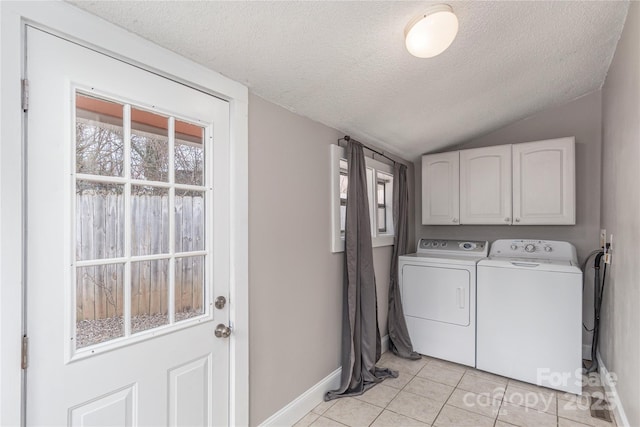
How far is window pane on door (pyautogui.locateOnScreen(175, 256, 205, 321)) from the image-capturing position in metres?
1.45

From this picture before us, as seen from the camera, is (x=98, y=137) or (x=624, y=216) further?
(x=624, y=216)

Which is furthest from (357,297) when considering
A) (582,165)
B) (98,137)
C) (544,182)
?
(582,165)

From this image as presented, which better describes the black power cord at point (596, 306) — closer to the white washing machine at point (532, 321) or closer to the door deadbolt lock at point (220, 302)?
the white washing machine at point (532, 321)

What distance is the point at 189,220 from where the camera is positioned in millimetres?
1483

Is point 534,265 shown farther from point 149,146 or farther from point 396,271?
point 149,146

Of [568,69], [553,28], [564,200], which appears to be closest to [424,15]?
[553,28]

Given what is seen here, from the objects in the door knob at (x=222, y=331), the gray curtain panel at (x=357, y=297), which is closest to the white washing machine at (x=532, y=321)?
the gray curtain panel at (x=357, y=297)

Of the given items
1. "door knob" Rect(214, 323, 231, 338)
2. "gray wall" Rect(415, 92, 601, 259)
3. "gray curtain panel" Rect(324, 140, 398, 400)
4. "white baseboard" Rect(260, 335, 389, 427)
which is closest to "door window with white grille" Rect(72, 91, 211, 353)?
"door knob" Rect(214, 323, 231, 338)

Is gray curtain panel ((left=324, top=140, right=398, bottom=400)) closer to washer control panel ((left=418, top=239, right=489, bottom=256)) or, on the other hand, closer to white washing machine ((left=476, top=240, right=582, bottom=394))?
white washing machine ((left=476, top=240, right=582, bottom=394))

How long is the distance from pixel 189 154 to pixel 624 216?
248cm

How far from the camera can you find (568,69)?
2.39 meters

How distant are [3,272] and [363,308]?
210 centimetres

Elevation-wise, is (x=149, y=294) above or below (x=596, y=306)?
above

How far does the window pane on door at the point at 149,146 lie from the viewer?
4.26ft
